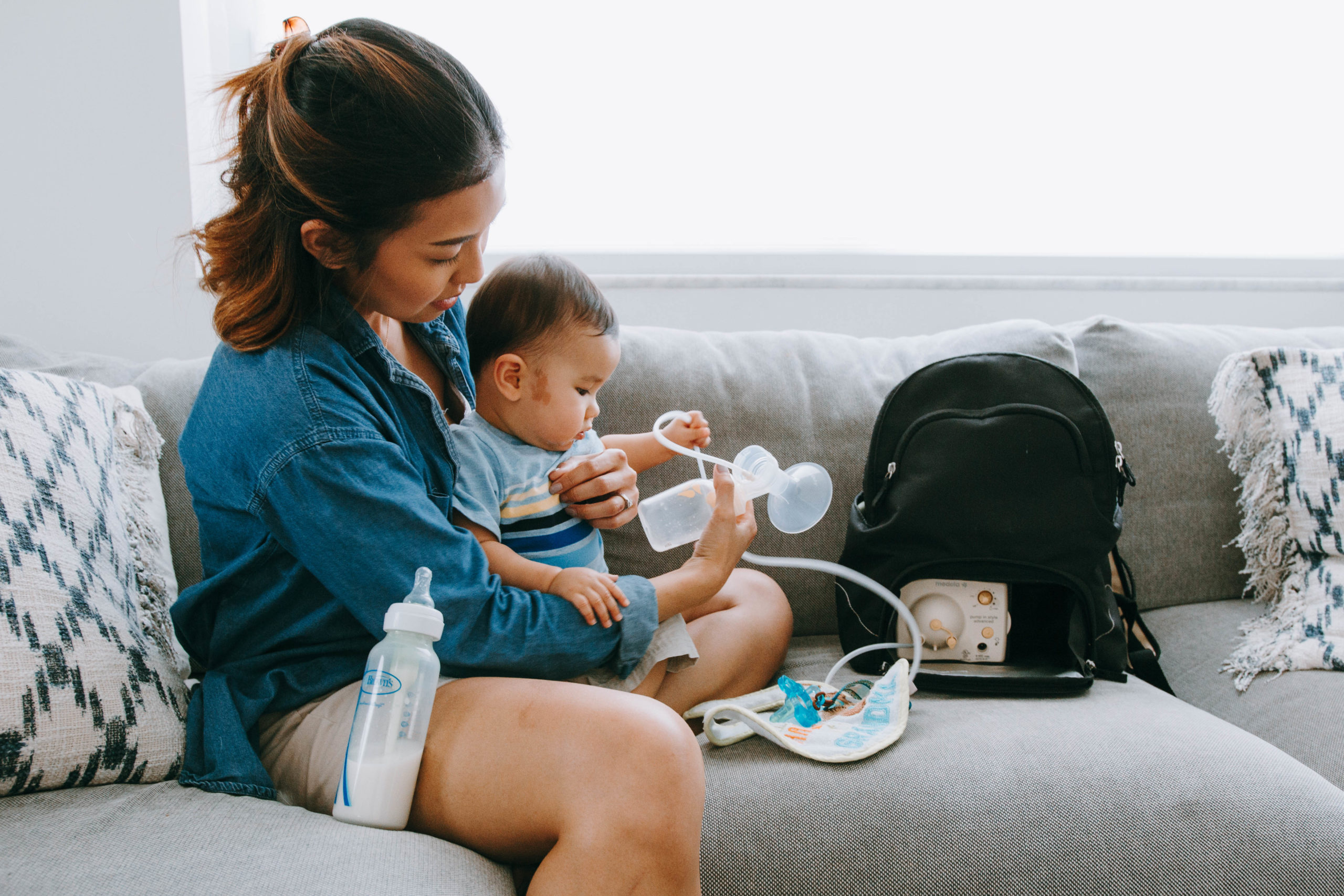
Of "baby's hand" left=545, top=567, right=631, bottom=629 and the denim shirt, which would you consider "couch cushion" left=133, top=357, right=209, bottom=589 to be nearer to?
the denim shirt

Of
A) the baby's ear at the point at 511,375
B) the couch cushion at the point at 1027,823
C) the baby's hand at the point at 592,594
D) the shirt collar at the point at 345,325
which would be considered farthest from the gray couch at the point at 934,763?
the shirt collar at the point at 345,325

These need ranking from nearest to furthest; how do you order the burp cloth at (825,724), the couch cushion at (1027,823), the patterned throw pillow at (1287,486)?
the couch cushion at (1027,823), the burp cloth at (825,724), the patterned throw pillow at (1287,486)

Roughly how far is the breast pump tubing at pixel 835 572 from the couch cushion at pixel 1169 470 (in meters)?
0.53

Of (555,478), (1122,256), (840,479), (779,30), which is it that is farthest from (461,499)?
(1122,256)

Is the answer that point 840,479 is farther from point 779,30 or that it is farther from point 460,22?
point 460,22

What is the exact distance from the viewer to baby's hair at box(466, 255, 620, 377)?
104 cm

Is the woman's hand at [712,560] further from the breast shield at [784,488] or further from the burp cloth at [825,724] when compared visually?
the burp cloth at [825,724]

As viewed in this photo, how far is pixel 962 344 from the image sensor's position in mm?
1491

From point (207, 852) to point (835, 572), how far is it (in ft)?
2.80

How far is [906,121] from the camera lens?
77.4 inches

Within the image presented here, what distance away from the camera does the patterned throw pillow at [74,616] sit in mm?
747

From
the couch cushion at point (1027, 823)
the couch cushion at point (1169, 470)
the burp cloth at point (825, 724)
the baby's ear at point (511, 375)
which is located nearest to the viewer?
the couch cushion at point (1027, 823)

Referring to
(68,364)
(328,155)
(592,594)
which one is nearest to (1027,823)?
(592,594)

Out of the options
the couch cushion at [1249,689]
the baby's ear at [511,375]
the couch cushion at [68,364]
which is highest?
the baby's ear at [511,375]
